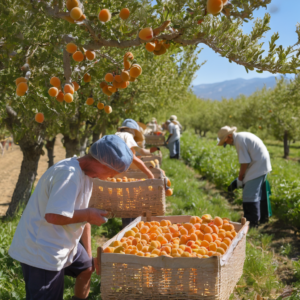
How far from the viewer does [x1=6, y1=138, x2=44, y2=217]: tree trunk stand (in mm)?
5418

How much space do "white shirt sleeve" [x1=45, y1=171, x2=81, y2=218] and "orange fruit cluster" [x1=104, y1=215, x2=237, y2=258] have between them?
582mm

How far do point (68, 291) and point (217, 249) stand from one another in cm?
162

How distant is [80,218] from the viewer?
2.02 m

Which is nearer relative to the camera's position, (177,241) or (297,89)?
(177,241)

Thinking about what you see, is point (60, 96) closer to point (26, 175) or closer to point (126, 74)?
point (126, 74)

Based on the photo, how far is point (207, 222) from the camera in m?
3.17

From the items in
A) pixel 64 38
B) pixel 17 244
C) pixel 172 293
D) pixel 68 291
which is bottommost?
pixel 68 291

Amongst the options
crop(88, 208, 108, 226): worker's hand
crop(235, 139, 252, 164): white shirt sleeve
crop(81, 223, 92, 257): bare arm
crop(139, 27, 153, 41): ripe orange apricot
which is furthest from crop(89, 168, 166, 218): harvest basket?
crop(235, 139, 252, 164): white shirt sleeve

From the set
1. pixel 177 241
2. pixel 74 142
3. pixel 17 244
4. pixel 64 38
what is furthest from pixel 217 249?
pixel 74 142

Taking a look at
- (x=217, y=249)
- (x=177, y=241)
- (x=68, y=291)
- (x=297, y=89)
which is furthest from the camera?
(x=297, y=89)

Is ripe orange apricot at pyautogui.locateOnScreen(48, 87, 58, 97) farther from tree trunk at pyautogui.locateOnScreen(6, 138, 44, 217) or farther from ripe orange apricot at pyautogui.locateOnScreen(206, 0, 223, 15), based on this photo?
tree trunk at pyautogui.locateOnScreen(6, 138, 44, 217)

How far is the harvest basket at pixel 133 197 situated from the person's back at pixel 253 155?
208 centimetres

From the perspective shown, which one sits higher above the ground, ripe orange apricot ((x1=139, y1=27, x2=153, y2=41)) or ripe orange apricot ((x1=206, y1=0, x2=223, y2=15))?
ripe orange apricot ((x1=206, y1=0, x2=223, y2=15))

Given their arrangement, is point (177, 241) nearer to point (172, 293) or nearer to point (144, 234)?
point (144, 234)
